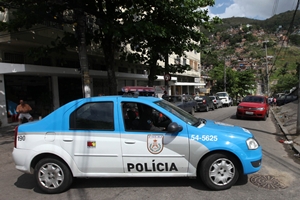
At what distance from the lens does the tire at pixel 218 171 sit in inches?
148

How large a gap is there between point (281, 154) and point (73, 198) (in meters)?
5.64

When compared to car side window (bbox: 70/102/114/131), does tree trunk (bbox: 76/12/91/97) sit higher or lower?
higher

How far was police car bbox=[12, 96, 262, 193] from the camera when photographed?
375 cm

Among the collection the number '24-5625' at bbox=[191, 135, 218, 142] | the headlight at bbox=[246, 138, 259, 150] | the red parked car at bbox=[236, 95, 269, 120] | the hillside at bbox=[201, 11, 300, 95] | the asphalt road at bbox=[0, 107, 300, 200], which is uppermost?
the hillside at bbox=[201, 11, 300, 95]

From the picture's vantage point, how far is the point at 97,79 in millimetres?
18781

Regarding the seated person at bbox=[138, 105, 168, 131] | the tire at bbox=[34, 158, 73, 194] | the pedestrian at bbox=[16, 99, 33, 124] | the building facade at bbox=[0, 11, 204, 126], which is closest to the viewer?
the tire at bbox=[34, 158, 73, 194]

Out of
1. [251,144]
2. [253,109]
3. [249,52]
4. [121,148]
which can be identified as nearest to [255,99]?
[253,109]

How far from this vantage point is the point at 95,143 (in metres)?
3.81

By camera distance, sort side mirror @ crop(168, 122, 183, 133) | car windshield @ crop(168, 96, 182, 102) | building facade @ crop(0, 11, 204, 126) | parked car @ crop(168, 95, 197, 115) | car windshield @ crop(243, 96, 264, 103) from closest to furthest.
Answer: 1. side mirror @ crop(168, 122, 183, 133)
2. building facade @ crop(0, 11, 204, 126)
3. car windshield @ crop(243, 96, 264, 103)
4. parked car @ crop(168, 95, 197, 115)
5. car windshield @ crop(168, 96, 182, 102)

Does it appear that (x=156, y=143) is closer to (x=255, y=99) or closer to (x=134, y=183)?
(x=134, y=183)

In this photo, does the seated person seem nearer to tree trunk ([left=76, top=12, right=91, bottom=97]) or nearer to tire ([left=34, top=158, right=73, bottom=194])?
tire ([left=34, top=158, right=73, bottom=194])

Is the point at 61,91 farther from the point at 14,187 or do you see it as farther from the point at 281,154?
the point at 281,154

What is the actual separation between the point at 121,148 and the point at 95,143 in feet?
1.47

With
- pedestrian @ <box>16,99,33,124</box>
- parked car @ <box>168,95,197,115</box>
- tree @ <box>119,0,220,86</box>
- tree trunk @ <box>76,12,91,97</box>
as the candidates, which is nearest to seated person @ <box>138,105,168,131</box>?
tree trunk @ <box>76,12,91,97</box>
